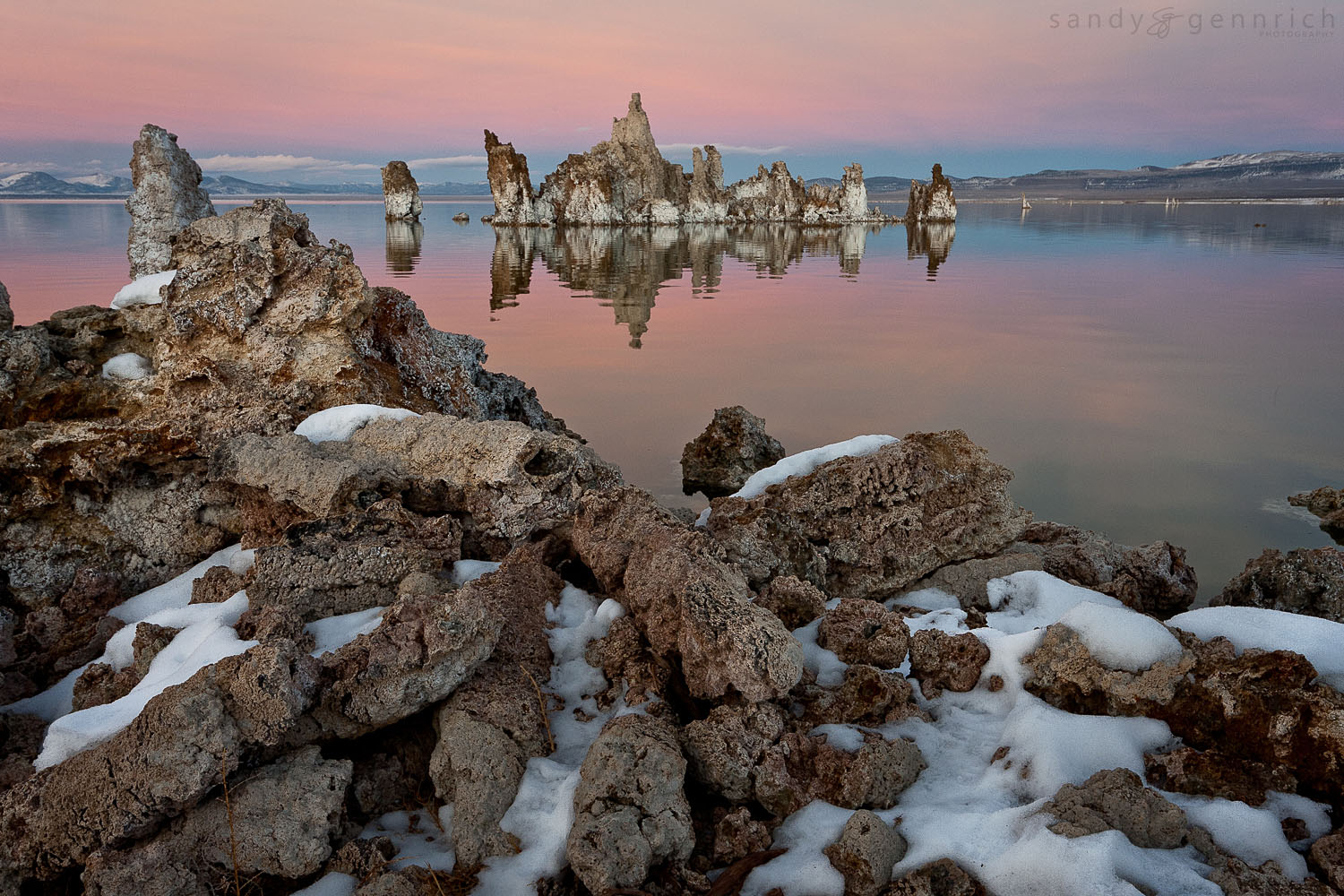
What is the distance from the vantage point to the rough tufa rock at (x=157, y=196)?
28.6 ft

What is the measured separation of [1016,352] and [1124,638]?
40.5 feet

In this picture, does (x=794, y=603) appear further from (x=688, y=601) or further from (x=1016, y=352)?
(x=1016, y=352)

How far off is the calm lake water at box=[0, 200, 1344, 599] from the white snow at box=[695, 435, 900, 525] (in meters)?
2.64

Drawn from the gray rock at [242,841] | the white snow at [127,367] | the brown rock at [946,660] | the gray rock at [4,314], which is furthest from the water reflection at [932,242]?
the gray rock at [242,841]

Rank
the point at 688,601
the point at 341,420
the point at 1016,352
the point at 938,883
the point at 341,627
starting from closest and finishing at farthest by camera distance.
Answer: the point at 938,883, the point at 688,601, the point at 341,627, the point at 341,420, the point at 1016,352

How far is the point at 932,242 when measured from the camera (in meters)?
48.2

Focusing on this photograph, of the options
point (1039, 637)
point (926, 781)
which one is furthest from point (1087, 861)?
point (1039, 637)

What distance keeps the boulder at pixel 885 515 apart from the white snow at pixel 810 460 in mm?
83

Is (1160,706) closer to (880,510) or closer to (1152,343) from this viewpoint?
(880,510)

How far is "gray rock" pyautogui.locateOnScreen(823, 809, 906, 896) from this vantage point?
2.44 metres

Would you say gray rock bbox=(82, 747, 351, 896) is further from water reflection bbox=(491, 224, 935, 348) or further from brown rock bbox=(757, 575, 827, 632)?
water reflection bbox=(491, 224, 935, 348)

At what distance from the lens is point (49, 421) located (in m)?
5.14

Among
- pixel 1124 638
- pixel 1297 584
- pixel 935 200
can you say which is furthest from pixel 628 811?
pixel 935 200

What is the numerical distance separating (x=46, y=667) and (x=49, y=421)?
1.99 m
